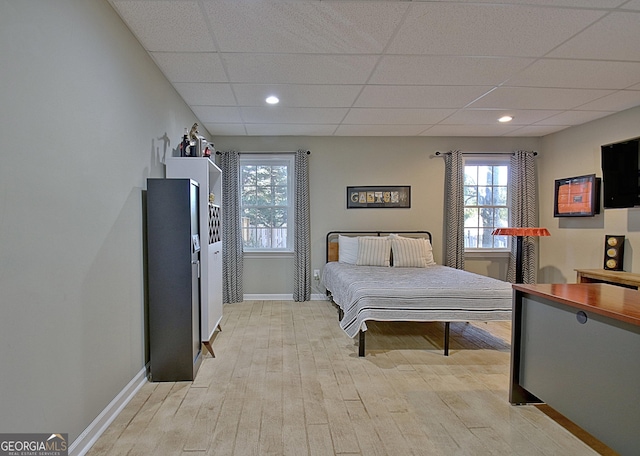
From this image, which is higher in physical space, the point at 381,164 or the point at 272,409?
the point at 381,164

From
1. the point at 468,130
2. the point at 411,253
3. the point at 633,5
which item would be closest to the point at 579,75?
the point at 633,5

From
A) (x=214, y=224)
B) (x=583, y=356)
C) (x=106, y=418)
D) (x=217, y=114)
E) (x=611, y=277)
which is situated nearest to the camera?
(x=583, y=356)

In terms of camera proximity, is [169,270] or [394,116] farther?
[394,116]

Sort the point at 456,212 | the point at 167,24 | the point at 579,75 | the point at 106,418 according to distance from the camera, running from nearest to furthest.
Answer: the point at 106,418 < the point at 167,24 < the point at 579,75 < the point at 456,212

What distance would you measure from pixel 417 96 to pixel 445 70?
0.64 metres

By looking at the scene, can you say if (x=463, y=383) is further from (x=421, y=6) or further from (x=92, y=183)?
(x=92, y=183)

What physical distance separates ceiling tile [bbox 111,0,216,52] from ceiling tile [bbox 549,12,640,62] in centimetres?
255

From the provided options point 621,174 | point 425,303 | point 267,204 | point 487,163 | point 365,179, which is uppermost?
point 487,163

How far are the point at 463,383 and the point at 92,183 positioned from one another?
2812mm

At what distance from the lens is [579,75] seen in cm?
304

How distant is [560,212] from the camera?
4.89 metres

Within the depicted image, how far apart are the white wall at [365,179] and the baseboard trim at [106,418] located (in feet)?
9.44

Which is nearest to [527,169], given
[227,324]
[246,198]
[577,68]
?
[577,68]

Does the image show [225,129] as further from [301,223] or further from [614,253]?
[614,253]
